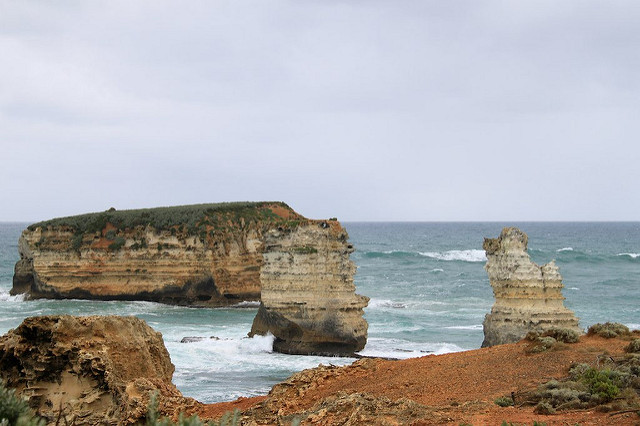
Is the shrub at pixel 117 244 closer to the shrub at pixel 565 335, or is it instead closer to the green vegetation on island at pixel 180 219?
the green vegetation on island at pixel 180 219

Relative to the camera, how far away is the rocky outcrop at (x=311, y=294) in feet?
85.3

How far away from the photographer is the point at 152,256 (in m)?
45.9

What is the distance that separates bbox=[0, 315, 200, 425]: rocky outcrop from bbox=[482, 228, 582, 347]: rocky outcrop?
11292mm

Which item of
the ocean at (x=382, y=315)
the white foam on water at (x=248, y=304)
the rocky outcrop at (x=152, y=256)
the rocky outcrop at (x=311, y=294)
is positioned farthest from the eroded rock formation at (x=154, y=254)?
the rocky outcrop at (x=311, y=294)

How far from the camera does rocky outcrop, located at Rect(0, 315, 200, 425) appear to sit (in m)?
10.7

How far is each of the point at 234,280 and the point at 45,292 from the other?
40.6 ft

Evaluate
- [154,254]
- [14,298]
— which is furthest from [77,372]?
[14,298]

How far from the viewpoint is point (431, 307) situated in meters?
42.4

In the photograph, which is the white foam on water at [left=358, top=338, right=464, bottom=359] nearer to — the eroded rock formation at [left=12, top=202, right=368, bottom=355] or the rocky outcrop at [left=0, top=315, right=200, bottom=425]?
the eroded rock formation at [left=12, top=202, right=368, bottom=355]

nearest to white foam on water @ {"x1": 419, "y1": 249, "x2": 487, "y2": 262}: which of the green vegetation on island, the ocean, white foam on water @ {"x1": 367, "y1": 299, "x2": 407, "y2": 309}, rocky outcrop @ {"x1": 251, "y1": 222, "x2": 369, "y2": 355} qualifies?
the ocean

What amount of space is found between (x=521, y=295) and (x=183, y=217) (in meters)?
31.0

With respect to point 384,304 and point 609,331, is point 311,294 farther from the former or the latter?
point 384,304

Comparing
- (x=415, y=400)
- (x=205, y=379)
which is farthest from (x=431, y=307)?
(x=415, y=400)

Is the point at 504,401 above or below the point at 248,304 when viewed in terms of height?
above
